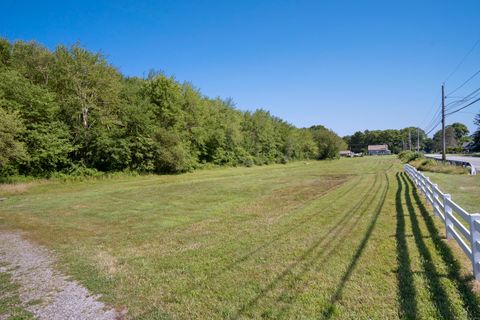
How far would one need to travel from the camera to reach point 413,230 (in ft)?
20.9

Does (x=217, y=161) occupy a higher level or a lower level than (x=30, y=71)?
lower

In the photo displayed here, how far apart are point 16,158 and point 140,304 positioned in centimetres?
2212

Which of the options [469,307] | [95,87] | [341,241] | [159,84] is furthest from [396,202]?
[159,84]

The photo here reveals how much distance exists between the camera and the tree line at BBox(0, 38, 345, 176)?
21.7m

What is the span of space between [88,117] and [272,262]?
28.8m

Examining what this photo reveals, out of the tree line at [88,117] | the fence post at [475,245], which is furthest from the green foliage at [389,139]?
the fence post at [475,245]

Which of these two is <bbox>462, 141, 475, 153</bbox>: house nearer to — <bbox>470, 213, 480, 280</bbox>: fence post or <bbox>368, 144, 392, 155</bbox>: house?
<bbox>368, 144, 392, 155</bbox>: house

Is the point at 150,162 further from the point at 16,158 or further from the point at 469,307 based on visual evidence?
the point at 469,307

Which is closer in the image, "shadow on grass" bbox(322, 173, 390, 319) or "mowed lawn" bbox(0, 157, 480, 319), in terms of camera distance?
"shadow on grass" bbox(322, 173, 390, 319)

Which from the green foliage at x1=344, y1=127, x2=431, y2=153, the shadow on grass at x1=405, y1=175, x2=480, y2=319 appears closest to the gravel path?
the shadow on grass at x1=405, y1=175, x2=480, y2=319

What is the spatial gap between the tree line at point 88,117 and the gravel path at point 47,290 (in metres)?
16.5

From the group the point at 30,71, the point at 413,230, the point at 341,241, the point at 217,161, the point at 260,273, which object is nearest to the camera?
the point at 260,273

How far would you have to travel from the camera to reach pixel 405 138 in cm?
12531

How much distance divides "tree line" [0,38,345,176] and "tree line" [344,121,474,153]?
113 m
